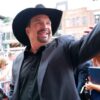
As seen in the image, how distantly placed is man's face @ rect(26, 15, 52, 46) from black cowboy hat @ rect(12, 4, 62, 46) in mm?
32

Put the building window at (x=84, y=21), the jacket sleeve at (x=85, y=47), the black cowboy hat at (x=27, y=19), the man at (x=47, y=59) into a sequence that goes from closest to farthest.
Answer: the jacket sleeve at (x=85, y=47) → the man at (x=47, y=59) → the black cowboy hat at (x=27, y=19) → the building window at (x=84, y=21)

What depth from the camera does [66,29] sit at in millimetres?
2980

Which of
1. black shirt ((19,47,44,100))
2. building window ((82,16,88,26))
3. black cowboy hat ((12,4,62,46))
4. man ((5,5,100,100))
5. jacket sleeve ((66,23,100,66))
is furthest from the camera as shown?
building window ((82,16,88,26))

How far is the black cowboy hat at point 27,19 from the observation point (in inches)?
59.7

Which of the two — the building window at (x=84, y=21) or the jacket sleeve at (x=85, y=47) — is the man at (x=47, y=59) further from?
the building window at (x=84, y=21)

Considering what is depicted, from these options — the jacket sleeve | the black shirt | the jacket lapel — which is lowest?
the black shirt

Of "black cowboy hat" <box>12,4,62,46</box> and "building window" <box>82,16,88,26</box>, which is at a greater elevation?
"black cowboy hat" <box>12,4,62,46</box>

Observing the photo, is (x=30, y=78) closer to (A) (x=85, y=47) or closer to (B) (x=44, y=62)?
(B) (x=44, y=62)

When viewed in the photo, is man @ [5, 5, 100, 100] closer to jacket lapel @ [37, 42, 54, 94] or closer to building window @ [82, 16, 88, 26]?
jacket lapel @ [37, 42, 54, 94]

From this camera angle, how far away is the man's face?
4.63 feet

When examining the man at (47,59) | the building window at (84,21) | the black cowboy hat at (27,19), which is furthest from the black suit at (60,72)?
the building window at (84,21)

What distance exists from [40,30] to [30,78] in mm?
255

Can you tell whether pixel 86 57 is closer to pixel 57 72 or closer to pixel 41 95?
pixel 57 72

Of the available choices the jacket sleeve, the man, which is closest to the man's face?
the man
